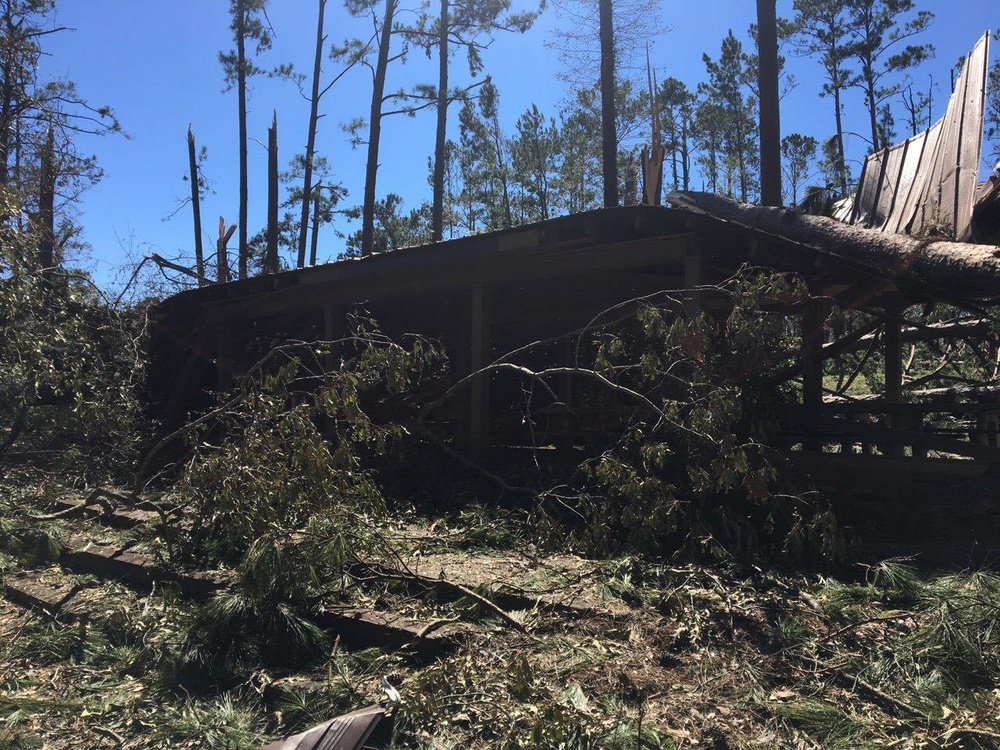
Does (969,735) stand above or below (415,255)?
below

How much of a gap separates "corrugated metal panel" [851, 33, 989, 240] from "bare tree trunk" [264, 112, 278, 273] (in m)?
18.8

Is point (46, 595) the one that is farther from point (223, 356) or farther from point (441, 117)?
point (441, 117)

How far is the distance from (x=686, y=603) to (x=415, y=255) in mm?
5353

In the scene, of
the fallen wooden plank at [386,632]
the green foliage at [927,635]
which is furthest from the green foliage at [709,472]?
the fallen wooden plank at [386,632]

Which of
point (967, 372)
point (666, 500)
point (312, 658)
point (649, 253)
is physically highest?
point (649, 253)

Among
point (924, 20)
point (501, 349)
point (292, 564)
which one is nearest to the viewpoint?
point (292, 564)

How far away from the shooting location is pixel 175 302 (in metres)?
11.7

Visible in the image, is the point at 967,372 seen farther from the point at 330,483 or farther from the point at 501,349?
the point at 330,483

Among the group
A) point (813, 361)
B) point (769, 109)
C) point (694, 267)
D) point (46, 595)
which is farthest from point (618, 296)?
point (46, 595)

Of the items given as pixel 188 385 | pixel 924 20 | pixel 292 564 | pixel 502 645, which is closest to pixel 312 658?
pixel 292 564

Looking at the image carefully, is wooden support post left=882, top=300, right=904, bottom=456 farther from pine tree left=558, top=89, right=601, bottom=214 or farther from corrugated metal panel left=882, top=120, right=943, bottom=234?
pine tree left=558, top=89, right=601, bottom=214

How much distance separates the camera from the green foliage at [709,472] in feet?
16.3

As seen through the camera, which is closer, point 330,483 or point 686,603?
point 686,603

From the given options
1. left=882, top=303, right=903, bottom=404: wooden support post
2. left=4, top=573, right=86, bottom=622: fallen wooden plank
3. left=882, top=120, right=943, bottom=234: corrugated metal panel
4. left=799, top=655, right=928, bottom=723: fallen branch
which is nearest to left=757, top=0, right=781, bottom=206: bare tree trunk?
left=882, top=120, right=943, bottom=234: corrugated metal panel
